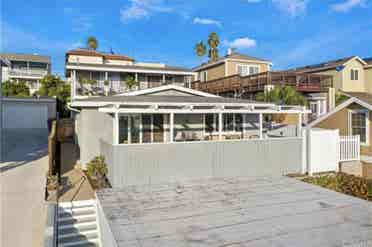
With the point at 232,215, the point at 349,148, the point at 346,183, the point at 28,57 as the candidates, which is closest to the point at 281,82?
the point at 349,148

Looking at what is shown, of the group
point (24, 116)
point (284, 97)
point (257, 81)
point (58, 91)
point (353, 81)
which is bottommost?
point (24, 116)

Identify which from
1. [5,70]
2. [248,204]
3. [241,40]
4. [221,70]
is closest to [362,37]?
[221,70]

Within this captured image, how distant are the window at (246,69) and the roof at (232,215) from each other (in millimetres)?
19821

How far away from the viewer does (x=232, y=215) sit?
6.41 meters

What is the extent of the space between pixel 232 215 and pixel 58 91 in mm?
31419

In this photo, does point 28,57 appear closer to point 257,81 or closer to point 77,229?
point 257,81

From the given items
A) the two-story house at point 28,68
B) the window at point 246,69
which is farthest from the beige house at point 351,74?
the two-story house at point 28,68

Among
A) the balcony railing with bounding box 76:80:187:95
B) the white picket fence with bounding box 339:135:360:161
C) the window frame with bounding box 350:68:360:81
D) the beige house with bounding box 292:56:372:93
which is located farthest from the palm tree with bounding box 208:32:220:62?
the white picket fence with bounding box 339:135:360:161

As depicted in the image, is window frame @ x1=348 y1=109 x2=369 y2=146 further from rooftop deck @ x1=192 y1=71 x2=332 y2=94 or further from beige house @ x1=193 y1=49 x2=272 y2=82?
beige house @ x1=193 y1=49 x2=272 y2=82

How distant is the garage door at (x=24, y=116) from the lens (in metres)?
25.3

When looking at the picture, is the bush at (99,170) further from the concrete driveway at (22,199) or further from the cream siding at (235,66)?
the cream siding at (235,66)

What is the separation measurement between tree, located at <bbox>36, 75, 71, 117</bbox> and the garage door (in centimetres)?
370

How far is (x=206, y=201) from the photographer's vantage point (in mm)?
7375

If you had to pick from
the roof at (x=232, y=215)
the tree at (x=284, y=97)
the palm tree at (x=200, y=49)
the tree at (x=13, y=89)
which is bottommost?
the roof at (x=232, y=215)
